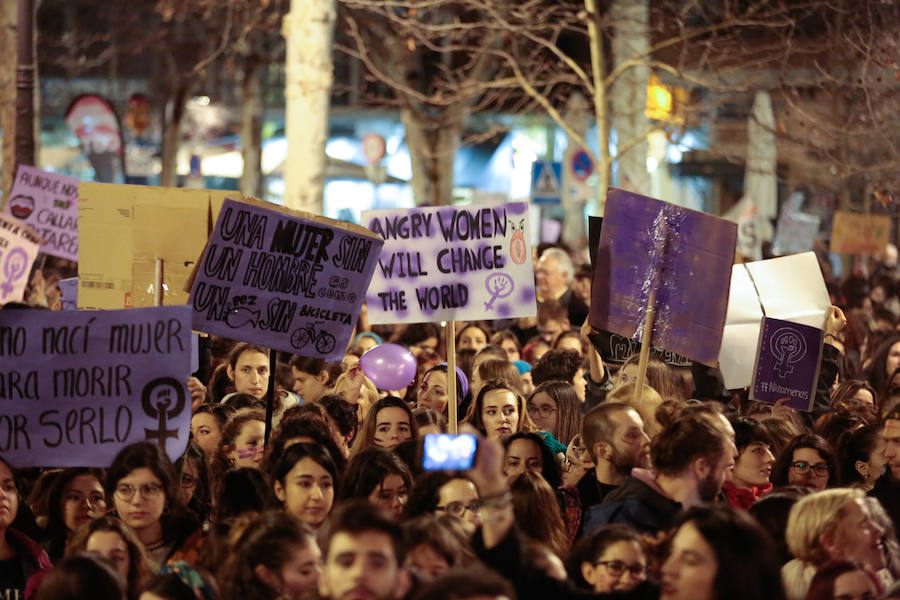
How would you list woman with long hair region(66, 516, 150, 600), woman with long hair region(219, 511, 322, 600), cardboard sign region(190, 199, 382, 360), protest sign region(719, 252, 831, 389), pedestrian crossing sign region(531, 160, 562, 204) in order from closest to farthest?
woman with long hair region(219, 511, 322, 600) → woman with long hair region(66, 516, 150, 600) → cardboard sign region(190, 199, 382, 360) → protest sign region(719, 252, 831, 389) → pedestrian crossing sign region(531, 160, 562, 204)

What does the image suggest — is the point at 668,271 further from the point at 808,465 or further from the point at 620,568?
the point at 620,568

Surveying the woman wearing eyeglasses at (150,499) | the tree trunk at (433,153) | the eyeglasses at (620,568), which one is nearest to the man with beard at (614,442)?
the eyeglasses at (620,568)

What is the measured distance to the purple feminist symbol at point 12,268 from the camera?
1080 centimetres

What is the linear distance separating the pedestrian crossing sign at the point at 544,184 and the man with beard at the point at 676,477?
16649 mm

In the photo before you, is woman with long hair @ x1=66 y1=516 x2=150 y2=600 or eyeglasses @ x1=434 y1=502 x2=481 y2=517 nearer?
woman with long hair @ x1=66 y1=516 x2=150 y2=600

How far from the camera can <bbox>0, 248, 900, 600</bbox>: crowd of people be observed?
4520mm

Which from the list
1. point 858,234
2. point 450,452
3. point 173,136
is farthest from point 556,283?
point 173,136

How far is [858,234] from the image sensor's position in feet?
76.7

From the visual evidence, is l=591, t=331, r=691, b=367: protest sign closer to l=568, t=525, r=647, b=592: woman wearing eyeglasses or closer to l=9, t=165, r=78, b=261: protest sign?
l=568, t=525, r=647, b=592: woman wearing eyeglasses

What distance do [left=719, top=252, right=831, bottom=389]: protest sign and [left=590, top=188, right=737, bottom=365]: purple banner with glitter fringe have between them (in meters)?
1.76

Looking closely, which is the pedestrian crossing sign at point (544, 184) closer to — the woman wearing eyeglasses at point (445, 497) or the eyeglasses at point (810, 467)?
the eyeglasses at point (810, 467)

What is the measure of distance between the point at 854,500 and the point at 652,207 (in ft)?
9.17

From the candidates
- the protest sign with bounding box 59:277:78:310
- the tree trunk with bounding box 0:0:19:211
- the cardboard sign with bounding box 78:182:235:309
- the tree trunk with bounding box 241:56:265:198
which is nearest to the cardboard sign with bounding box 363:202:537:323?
the cardboard sign with bounding box 78:182:235:309

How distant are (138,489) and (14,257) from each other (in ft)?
17.6
